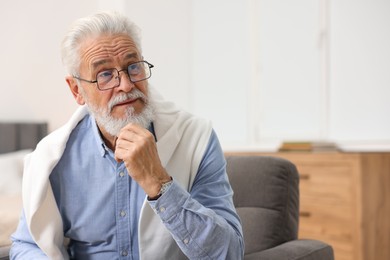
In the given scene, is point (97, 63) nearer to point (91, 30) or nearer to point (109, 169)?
A: point (91, 30)

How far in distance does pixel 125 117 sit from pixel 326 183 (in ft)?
6.63

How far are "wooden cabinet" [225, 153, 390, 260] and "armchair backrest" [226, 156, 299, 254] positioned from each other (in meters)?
1.36

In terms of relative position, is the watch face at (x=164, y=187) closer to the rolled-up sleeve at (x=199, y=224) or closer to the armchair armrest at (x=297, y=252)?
the rolled-up sleeve at (x=199, y=224)

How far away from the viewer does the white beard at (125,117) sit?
1.36m

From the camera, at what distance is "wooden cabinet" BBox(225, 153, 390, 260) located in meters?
2.91

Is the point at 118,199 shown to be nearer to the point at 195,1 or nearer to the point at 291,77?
the point at 291,77

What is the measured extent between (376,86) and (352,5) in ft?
1.95

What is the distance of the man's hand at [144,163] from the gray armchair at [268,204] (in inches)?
21.0

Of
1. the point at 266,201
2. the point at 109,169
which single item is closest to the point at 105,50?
the point at 109,169

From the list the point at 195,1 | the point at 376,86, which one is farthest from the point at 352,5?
the point at 195,1

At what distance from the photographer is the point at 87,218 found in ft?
4.70

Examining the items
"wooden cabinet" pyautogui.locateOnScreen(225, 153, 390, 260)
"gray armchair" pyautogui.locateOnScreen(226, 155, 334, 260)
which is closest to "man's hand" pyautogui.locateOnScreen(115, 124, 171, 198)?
"gray armchair" pyautogui.locateOnScreen(226, 155, 334, 260)

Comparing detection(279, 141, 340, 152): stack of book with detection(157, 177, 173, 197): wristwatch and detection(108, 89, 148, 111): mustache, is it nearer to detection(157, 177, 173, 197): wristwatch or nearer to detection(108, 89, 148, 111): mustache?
detection(108, 89, 148, 111): mustache

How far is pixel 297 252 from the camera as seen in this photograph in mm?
1497
